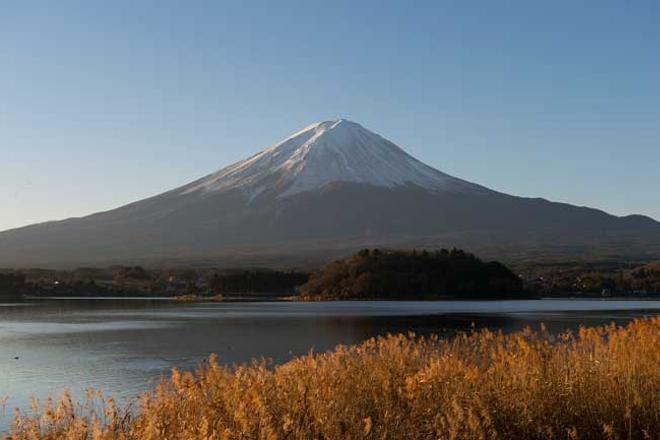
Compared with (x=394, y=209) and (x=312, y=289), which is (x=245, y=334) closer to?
(x=312, y=289)

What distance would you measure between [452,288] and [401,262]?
5711mm

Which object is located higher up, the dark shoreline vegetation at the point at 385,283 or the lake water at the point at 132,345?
the dark shoreline vegetation at the point at 385,283

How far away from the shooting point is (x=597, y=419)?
29.6ft

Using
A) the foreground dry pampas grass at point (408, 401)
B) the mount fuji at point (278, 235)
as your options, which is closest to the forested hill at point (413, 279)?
the mount fuji at point (278, 235)

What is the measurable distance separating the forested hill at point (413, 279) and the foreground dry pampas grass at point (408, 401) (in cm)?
7135

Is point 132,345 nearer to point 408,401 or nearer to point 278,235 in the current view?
point 408,401

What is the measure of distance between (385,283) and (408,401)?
74.2 meters

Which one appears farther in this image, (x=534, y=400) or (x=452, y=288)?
(x=452, y=288)

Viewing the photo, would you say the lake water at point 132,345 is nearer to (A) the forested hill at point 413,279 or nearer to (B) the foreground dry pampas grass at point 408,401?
(B) the foreground dry pampas grass at point 408,401

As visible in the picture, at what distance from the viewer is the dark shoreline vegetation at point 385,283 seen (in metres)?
83.2

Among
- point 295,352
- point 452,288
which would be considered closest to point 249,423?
point 295,352

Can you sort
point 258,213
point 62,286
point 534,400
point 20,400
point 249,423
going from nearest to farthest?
point 249,423 < point 534,400 < point 20,400 < point 62,286 < point 258,213

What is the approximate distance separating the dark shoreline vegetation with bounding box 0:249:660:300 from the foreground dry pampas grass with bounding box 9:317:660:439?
71.3 m

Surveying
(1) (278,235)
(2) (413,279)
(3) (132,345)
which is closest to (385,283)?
(2) (413,279)
